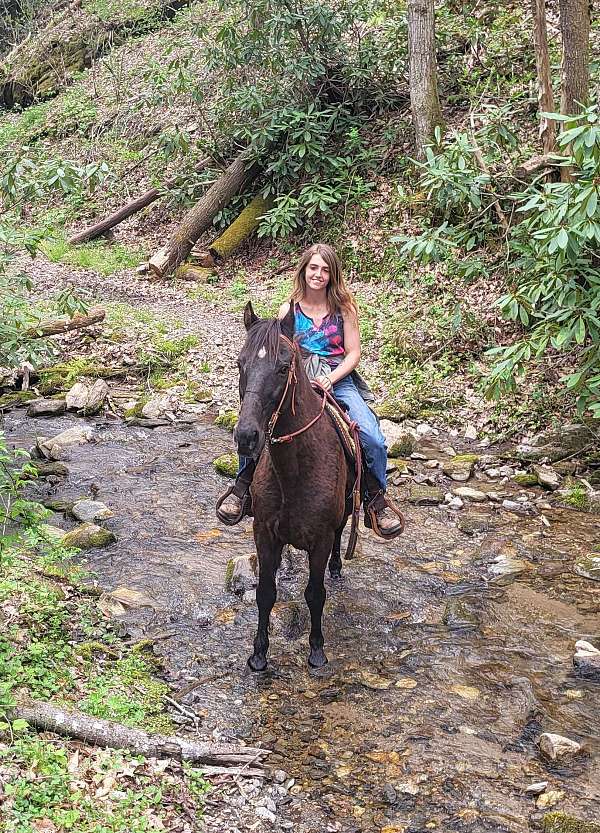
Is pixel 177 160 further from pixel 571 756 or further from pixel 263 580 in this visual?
pixel 571 756

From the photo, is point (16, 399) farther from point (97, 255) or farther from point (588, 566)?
point (588, 566)

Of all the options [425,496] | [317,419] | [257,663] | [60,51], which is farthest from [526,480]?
[60,51]

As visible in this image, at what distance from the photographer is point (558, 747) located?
427 cm

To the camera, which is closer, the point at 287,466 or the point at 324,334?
the point at 287,466

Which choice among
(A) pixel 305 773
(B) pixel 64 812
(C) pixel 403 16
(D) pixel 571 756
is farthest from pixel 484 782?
(C) pixel 403 16

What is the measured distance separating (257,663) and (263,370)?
2160 millimetres

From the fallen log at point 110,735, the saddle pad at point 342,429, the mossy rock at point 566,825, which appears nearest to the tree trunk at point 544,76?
the saddle pad at point 342,429

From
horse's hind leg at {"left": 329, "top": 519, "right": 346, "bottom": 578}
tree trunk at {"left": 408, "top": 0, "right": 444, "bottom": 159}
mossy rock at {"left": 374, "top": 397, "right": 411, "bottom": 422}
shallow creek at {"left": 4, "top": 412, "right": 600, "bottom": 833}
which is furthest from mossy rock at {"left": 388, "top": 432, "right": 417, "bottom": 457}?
tree trunk at {"left": 408, "top": 0, "right": 444, "bottom": 159}

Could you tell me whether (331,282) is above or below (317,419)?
above

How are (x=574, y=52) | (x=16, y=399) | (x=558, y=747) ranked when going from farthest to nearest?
(x=16, y=399)
(x=574, y=52)
(x=558, y=747)

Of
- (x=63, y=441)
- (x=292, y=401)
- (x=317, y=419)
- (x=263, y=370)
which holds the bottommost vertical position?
(x=63, y=441)

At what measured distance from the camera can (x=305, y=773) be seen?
4238 mm

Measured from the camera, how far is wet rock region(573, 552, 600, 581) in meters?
6.46

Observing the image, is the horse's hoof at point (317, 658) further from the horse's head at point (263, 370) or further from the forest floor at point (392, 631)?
the horse's head at point (263, 370)
